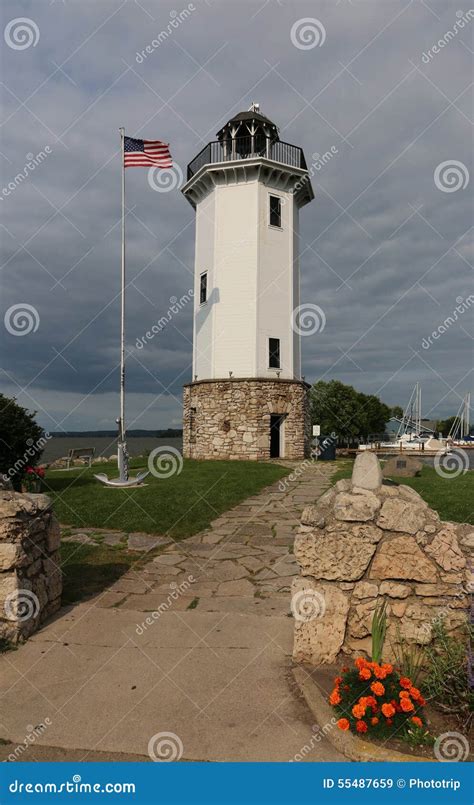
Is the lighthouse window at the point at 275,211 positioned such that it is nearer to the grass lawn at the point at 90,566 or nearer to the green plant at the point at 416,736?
the grass lawn at the point at 90,566

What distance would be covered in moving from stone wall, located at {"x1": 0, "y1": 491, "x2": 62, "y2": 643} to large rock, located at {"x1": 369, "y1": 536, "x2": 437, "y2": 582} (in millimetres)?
3441

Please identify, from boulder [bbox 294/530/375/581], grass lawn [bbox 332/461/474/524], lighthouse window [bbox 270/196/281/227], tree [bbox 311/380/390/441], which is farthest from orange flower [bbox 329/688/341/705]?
tree [bbox 311/380/390/441]

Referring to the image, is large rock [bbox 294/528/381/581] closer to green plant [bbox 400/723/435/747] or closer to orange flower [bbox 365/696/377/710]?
orange flower [bbox 365/696/377/710]

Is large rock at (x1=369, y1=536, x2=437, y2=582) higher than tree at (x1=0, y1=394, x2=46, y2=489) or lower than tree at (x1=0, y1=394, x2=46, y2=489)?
lower

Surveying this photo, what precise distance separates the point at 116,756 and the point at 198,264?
85.7ft

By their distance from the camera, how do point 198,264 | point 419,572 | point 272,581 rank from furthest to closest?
point 198,264
point 272,581
point 419,572

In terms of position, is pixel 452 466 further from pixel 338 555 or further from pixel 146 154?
pixel 338 555

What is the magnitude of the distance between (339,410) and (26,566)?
161 ft

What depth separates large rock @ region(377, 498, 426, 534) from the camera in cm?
421

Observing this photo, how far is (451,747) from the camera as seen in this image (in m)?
3.12

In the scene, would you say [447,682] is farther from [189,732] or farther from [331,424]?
[331,424]

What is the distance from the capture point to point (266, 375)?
24703 mm

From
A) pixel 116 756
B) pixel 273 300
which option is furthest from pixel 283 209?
pixel 116 756

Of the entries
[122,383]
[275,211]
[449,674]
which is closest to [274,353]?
[275,211]
